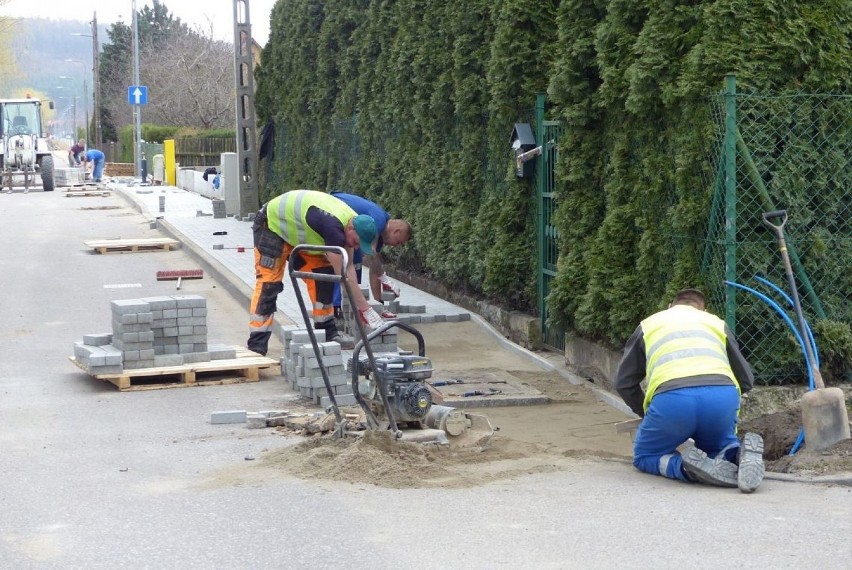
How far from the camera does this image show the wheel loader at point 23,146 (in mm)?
44406

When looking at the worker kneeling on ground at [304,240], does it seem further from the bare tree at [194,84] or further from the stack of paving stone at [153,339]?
the bare tree at [194,84]

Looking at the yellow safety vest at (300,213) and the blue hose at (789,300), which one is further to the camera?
the yellow safety vest at (300,213)

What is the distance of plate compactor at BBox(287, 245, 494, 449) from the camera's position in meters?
7.79

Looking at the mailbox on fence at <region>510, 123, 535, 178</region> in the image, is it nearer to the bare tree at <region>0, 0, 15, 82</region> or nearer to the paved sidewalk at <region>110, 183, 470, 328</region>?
the paved sidewalk at <region>110, 183, 470, 328</region>

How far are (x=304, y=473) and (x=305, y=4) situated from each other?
16862 millimetres

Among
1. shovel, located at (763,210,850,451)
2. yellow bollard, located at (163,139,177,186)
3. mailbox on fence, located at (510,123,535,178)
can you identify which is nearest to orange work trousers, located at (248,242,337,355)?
mailbox on fence, located at (510,123,535,178)

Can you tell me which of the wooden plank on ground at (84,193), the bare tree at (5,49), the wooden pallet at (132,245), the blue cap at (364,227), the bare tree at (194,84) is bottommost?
the wooden pallet at (132,245)

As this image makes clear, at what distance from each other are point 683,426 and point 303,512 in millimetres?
2330

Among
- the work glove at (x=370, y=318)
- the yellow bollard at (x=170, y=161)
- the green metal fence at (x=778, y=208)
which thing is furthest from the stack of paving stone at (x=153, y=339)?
the yellow bollard at (x=170, y=161)

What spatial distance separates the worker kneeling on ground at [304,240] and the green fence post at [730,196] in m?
3.77

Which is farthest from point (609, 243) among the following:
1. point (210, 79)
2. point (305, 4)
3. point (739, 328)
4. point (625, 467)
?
point (210, 79)

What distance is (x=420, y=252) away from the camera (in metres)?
16.0

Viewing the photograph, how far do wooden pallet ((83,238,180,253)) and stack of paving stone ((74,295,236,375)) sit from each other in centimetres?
1144

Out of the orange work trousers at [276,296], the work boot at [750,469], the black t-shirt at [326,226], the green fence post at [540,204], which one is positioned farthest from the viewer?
the green fence post at [540,204]
